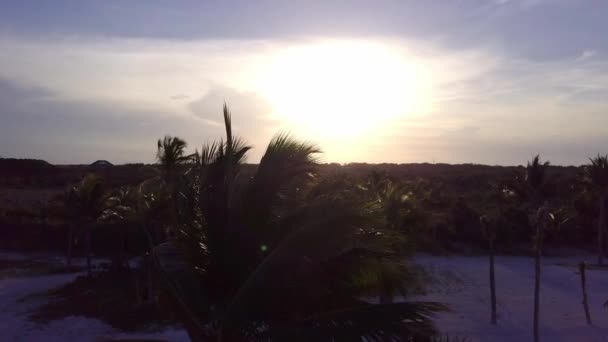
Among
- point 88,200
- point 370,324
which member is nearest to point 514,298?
point 88,200

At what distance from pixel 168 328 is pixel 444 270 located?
15650 mm

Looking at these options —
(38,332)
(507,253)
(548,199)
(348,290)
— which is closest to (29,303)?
(38,332)

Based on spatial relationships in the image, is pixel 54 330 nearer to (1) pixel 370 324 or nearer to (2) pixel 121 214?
(2) pixel 121 214

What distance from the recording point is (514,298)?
2203 cm

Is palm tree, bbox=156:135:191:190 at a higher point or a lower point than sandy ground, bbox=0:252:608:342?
higher

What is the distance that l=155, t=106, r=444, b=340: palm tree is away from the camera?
22.5 ft

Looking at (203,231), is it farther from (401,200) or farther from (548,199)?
(548,199)

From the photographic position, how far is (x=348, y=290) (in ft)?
24.7

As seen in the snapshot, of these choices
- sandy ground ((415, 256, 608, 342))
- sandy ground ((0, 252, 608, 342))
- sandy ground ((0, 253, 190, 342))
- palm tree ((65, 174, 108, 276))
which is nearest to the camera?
sandy ground ((0, 253, 190, 342))

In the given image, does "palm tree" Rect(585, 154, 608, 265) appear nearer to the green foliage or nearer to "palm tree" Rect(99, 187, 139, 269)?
the green foliage

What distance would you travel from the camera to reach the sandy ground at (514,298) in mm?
17156

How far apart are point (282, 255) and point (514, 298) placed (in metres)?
17.5

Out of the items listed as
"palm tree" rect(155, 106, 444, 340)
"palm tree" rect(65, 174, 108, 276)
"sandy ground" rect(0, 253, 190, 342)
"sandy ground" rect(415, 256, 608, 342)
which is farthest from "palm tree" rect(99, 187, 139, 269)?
"palm tree" rect(155, 106, 444, 340)

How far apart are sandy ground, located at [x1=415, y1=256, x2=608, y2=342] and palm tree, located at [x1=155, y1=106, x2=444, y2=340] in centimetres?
475
